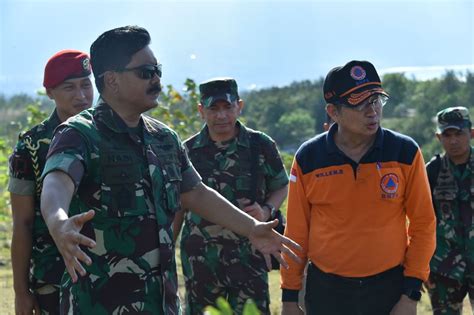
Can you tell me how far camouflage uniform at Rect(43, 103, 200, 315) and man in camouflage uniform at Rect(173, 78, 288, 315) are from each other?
1.96 metres

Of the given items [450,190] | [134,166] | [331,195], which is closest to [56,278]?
[134,166]

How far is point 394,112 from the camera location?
39000 millimetres

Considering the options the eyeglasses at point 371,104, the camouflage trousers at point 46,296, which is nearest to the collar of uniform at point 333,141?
the eyeglasses at point 371,104

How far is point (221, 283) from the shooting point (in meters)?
5.52

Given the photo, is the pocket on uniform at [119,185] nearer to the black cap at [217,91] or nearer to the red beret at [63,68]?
the red beret at [63,68]

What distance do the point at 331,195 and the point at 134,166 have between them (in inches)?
46.8

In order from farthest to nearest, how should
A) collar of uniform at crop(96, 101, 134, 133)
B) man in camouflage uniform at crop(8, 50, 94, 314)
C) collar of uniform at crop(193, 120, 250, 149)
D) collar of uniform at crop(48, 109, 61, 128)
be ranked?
collar of uniform at crop(193, 120, 250, 149)
collar of uniform at crop(48, 109, 61, 128)
man in camouflage uniform at crop(8, 50, 94, 314)
collar of uniform at crop(96, 101, 134, 133)

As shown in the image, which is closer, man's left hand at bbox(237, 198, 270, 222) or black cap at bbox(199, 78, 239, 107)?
man's left hand at bbox(237, 198, 270, 222)

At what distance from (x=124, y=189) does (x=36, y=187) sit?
1.05 m

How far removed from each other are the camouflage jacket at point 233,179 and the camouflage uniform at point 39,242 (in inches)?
55.6

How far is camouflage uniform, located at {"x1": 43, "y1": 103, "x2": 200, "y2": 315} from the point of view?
11.0ft

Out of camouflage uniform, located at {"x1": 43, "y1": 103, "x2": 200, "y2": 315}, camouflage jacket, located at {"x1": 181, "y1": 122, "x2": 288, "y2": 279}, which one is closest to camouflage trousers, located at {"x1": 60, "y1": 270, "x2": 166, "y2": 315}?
camouflage uniform, located at {"x1": 43, "y1": 103, "x2": 200, "y2": 315}

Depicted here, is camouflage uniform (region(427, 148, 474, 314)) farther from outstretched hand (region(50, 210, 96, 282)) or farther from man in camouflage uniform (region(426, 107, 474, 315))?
outstretched hand (region(50, 210, 96, 282))

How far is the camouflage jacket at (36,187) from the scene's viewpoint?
4238 mm
